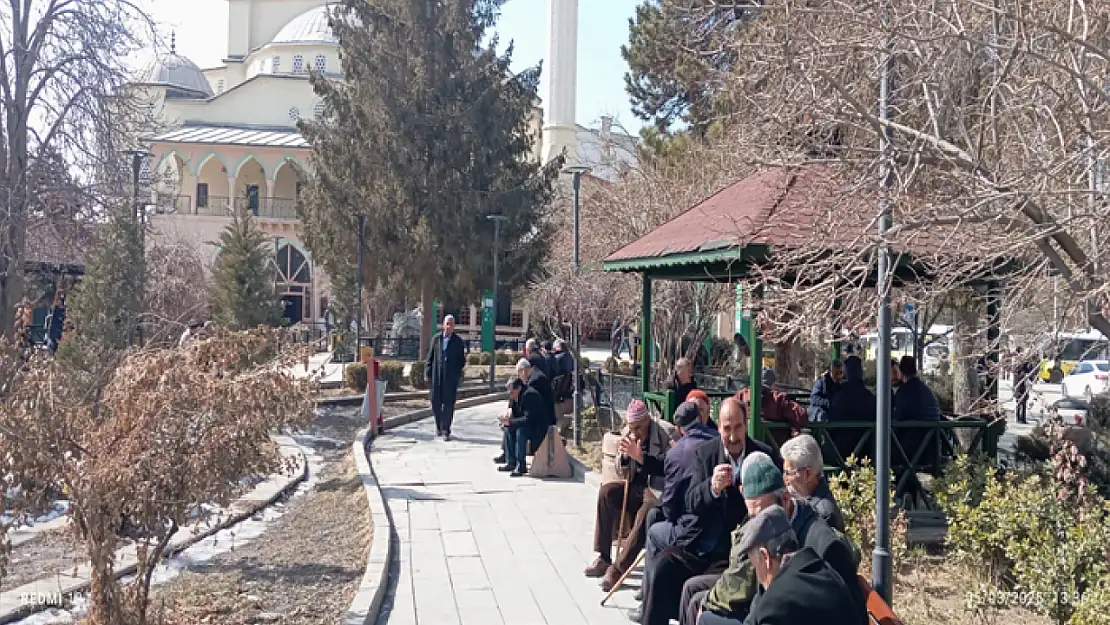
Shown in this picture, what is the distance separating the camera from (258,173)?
56.9 metres

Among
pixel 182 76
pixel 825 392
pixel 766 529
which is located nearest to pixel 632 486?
pixel 825 392

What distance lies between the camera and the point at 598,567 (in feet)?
25.0

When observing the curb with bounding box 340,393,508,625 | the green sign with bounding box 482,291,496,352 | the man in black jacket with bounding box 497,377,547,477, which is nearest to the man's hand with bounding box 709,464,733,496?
the curb with bounding box 340,393,508,625

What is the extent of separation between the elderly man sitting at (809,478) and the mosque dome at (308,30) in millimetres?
59388

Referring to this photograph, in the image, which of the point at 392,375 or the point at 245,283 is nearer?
the point at 392,375

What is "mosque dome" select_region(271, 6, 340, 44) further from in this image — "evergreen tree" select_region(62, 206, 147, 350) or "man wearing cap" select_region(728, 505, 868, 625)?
"man wearing cap" select_region(728, 505, 868, 625)

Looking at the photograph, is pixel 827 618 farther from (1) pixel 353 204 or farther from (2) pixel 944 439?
(1) pixel 353 204

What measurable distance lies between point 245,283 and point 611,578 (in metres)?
26.9

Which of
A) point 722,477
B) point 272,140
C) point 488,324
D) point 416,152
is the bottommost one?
point 722,477

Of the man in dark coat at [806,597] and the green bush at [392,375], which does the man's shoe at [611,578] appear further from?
the green bush at [392,375]

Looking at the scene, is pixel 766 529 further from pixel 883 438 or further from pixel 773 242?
pixel 773 242

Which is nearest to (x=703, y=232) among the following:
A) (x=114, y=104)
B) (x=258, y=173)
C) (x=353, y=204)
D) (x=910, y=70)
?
(x=910, y=70)

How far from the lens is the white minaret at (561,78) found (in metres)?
53.5

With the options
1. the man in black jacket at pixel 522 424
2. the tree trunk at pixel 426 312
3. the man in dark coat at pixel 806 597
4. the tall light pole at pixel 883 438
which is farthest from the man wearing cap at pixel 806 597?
the tree trunk at pixel 426 312
